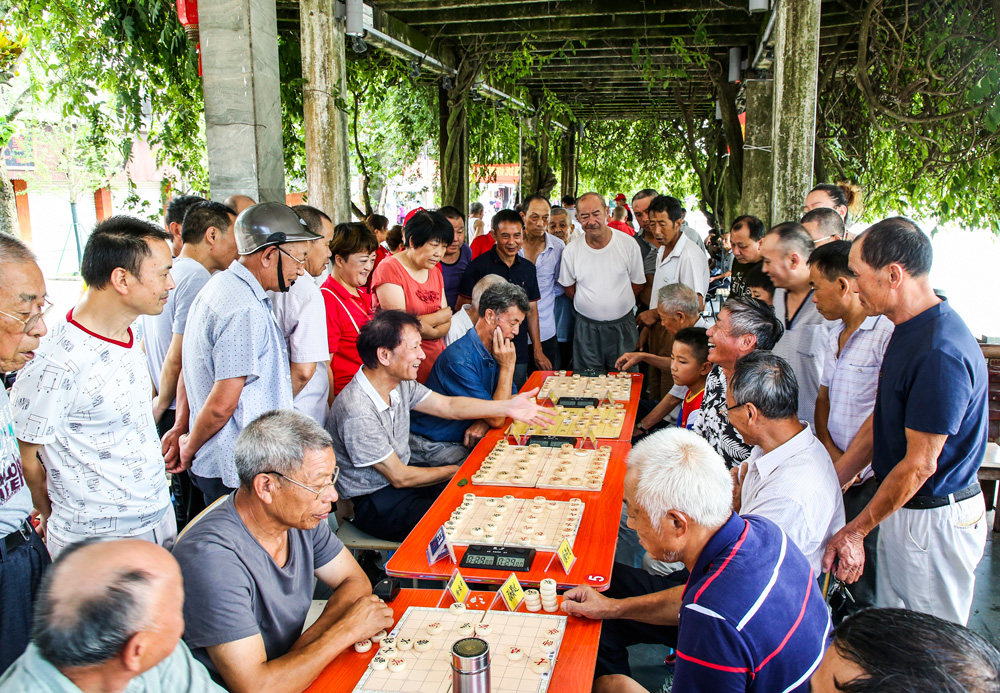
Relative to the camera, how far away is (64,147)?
18.2 metres

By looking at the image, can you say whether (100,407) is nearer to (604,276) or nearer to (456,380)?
(456,380)

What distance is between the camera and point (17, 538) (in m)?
1.88

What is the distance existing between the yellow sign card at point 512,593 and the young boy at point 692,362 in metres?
1.86

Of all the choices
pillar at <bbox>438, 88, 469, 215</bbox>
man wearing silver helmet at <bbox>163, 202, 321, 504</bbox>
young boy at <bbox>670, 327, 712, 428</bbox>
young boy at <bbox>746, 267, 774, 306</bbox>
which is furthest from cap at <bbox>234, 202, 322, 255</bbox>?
pillar at <bbox>438, 88, 469, 215</bbox>

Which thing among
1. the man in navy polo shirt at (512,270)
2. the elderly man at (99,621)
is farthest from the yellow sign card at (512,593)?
the man in navy polo shirt at (512,270)

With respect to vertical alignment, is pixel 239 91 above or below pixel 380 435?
above

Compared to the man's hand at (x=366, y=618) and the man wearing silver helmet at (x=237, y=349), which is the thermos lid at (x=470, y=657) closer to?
the man's hand at (x=366, y=618)

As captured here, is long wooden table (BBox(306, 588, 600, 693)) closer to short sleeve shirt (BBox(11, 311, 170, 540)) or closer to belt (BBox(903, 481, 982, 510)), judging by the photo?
short sleeve shirt (BBox(11, 311, 170, 540))

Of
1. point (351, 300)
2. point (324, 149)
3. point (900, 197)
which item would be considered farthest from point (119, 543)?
point (900, 197)

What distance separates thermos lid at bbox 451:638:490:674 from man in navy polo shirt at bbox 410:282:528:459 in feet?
6.74

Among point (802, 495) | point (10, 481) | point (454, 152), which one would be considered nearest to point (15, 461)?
point (10, 481)

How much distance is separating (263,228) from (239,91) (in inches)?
71.3

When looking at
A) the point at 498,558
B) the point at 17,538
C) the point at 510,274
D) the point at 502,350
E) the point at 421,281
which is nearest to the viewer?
the point at 17,538

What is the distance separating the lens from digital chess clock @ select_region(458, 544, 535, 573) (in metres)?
2.21
